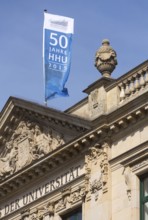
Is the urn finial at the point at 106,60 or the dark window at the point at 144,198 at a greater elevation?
the urn finial at the point at 106,60

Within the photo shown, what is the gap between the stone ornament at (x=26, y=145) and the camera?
37375mm

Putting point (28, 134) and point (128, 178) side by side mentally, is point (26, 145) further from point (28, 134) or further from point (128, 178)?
point (128, 178)

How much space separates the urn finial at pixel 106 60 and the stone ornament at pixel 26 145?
289 centimetres

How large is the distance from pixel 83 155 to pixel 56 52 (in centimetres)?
540

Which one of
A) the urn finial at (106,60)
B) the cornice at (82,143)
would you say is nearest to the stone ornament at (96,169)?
the cornice at (82,143)

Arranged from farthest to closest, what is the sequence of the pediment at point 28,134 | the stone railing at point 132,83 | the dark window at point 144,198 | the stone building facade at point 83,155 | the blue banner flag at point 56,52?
the blue banner flag at point 56,52
the pediment at point 28,134
the stone railing at point 132,83
the stone building facade at point 83,155
the dark window at point 144,198

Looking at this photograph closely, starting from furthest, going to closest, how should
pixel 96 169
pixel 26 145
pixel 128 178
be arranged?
pixel 26 145, pixel 96 169, pixel 128 178

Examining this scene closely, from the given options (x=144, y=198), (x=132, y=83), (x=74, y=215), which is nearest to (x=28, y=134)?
(x=74, y=215)

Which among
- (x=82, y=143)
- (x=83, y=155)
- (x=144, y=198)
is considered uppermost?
(x=82, y=143)

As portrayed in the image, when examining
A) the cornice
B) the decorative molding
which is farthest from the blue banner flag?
the decorative molding

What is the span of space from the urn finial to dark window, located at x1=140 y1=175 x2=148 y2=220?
455cm

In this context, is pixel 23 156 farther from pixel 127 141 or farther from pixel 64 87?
pixel 127 141

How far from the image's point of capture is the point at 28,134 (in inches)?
1535

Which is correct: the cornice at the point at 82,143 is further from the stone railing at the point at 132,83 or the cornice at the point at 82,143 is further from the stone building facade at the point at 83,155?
the stone railing at the point at 132,83
